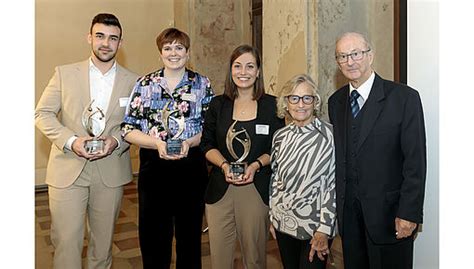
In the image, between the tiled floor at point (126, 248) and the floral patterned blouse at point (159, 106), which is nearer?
the floral patterned blouse at point (159, 106)

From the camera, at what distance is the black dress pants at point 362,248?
7.55 feet

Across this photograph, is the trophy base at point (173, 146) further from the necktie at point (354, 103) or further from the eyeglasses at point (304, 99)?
the necktie at point (354, 103)

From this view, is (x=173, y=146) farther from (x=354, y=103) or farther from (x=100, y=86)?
(x=354, y=103)

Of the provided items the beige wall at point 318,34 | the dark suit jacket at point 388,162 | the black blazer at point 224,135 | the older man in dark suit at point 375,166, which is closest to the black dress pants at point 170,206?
the black blazer at point 224,135

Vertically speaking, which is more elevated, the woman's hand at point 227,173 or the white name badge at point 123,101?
the white name badge at point 123,101

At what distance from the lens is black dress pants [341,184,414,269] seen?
2301 millimetres

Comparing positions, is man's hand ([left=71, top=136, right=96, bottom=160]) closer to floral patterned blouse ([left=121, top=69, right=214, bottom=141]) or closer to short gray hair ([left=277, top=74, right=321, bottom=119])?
floral patterned blouse ([left=121, top=69, right=214, bottom=141])

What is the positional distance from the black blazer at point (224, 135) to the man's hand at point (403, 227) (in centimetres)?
82

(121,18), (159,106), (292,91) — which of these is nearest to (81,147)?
(159,106)

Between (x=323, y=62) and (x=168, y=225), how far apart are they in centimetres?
195

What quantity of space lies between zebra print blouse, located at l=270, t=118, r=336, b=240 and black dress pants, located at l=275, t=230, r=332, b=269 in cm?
6

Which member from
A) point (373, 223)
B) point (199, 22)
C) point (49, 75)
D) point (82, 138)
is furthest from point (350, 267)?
point (49, 75)

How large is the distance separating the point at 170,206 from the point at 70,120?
2.71 ft
